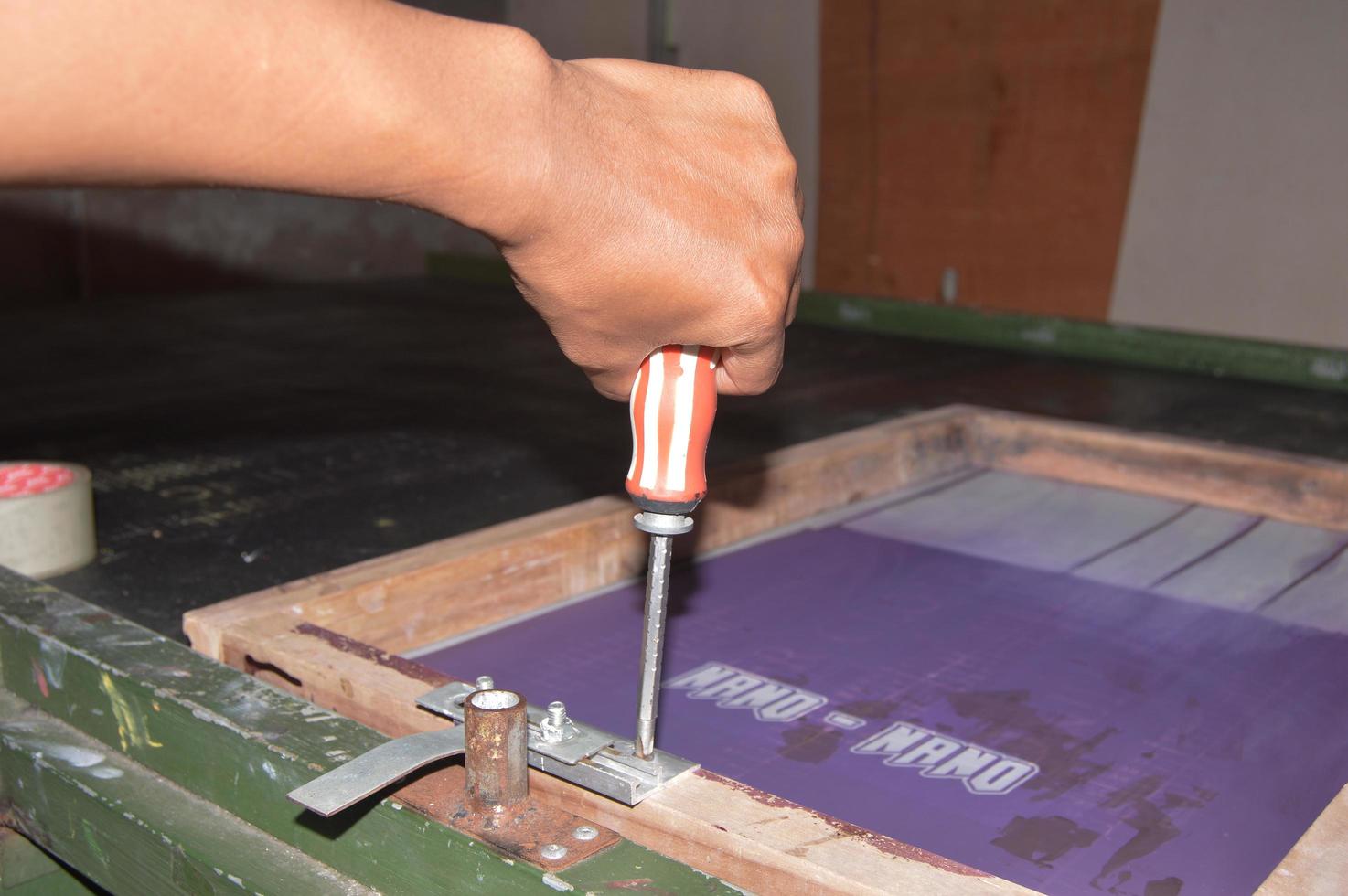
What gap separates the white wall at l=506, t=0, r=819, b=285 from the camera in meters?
4.66

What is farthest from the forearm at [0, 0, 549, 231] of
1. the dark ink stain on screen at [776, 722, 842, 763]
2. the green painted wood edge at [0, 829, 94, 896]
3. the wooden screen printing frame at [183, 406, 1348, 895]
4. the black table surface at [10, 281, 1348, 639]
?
the black table surface at [10, 281, 1348, 639]

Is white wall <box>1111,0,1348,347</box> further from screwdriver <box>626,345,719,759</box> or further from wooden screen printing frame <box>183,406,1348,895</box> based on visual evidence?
screwdriver <box>626,345,719,759</box>

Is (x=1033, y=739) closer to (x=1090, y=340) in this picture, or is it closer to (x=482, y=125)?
(x=482, y=125)

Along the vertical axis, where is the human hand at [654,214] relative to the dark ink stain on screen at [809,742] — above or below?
above

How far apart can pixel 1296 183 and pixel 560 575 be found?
3.16 metres

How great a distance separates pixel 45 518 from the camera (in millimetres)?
1325

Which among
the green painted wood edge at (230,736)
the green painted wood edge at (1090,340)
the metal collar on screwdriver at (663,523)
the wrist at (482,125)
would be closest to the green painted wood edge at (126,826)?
the green painted wood edge at (230,736)

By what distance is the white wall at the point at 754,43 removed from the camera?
4.66m

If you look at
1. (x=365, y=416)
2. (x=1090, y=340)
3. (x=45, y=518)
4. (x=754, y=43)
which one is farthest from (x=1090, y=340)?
(x=45, y=518)

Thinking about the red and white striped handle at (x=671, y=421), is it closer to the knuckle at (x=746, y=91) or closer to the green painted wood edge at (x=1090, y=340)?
the knuckle at (x=746, y=91)

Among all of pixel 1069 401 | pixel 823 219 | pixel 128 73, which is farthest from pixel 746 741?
pixel 823 219

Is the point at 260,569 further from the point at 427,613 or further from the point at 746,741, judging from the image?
the point at 746,741

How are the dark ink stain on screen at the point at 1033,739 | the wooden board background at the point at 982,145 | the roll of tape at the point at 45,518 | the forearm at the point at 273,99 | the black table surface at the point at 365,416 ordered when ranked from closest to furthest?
the forearm at the point at 273,99 → the dark ink stain on screen at the point at 1033,739 → the roll of tape at the point at 45,518 → the black table surface at the point at 365,416 → the wooden board background at the point at 982,145

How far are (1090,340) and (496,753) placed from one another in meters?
2.93
